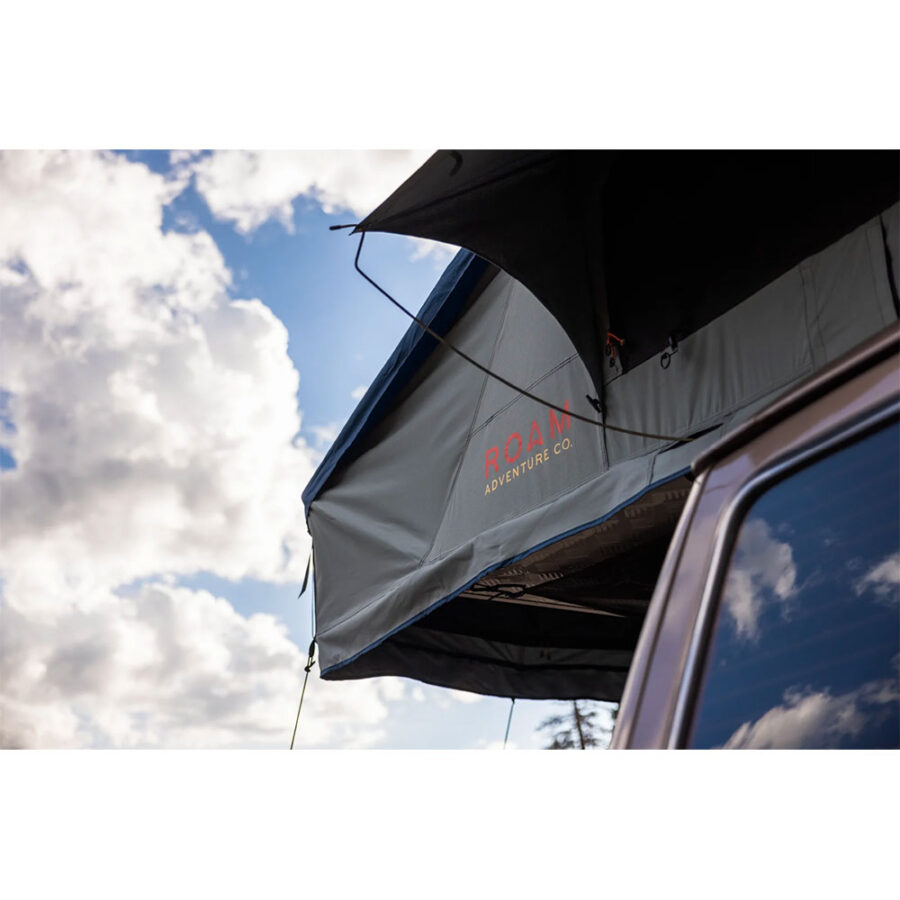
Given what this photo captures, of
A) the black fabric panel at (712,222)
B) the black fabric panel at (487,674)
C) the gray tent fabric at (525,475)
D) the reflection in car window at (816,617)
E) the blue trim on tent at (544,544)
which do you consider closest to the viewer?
the reflection in car window at (816,617)

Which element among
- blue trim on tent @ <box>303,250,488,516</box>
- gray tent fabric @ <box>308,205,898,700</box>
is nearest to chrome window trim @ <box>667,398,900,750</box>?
gray tent fabric @ <box>308,205,898,700</box>

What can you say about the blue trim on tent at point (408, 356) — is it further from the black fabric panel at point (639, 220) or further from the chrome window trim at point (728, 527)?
the chrome window trim at point (728, 527)

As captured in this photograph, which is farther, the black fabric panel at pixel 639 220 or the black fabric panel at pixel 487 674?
the black fabric panel at pixel 487 674

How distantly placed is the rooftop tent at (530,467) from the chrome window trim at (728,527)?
1.26m

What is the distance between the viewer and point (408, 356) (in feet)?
12.8

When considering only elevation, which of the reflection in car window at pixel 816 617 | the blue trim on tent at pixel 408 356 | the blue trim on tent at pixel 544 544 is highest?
the blue trim on tent at pixel 408 356

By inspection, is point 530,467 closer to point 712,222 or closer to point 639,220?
point 639,220

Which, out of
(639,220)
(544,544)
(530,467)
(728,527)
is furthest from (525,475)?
(728,527)

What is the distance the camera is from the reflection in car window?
817mm

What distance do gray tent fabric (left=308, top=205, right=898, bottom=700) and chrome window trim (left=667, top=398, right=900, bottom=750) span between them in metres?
1.24

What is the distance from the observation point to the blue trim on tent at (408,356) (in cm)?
369

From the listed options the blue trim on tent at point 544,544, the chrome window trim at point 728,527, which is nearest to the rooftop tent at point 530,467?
the blue trim on tent at point 544,544

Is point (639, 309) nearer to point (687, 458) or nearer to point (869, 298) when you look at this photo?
point (687, 458)

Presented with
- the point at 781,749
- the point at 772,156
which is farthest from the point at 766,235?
the point at 781,749
